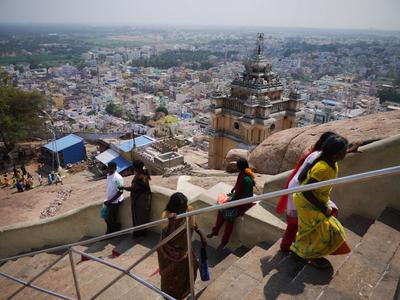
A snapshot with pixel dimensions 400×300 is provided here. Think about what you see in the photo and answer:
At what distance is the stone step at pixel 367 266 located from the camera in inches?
102

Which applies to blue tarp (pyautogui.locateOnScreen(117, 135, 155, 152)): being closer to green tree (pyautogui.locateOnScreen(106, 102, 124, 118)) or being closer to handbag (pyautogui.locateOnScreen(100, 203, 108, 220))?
handbag (pyautogui.locateOnScreen(100, 203, 108, 220))

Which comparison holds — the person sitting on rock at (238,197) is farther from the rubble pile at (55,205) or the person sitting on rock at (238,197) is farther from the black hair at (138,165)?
the rubble pile at (55,205)

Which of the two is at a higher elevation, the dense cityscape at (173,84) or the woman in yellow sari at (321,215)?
the woman in yellow sari at (321,215)

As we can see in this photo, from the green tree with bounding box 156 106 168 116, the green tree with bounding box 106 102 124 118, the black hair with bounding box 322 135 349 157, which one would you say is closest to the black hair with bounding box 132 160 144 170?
the black hair with bounding box 322 135 349 157

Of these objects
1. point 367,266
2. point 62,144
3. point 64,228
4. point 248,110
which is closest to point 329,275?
point 367,266

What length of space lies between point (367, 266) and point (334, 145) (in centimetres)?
112

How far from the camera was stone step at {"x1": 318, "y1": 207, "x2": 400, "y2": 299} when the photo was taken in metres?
2.59

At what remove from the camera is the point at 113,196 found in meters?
4.94

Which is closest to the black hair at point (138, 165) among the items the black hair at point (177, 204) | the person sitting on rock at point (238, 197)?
the person sitting on rock at point (238, 197)

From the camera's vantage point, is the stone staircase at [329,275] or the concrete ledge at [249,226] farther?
the concrete ledge at [249,226]

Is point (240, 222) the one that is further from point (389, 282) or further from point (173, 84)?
point (173, 84)

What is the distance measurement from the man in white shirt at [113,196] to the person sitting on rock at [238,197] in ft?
5.33

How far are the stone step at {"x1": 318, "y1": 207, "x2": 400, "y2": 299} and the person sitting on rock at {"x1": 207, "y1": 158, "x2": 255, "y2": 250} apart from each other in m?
1.27

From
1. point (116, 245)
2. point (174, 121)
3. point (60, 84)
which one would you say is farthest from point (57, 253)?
point (60, 84)
